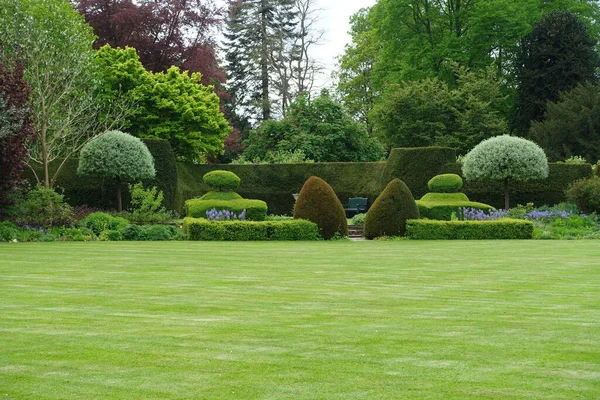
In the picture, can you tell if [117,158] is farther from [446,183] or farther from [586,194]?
[586,194]

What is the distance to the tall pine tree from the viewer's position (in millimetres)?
48094

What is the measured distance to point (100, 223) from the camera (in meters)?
21.7

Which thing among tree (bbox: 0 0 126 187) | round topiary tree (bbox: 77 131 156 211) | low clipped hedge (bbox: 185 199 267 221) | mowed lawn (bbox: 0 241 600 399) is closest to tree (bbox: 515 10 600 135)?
low clipped hedge (bbox: 185 199 267 221)

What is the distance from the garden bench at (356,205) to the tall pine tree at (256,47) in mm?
18373

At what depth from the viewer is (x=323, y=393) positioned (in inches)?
187

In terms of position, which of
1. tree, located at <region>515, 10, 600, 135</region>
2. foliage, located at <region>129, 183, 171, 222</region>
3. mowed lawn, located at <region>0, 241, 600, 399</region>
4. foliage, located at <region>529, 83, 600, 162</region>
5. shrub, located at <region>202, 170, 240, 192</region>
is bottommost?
mowed lawn, located at <region>0, 241, 600, 399</region>

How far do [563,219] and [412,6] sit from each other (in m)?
23.0

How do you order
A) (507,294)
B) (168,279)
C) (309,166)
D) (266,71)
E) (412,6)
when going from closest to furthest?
(507,294)
(168,279)
(309,166)
(412,6)
(266,71)

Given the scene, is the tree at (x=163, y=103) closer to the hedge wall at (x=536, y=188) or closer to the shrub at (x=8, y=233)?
the hedge wall at (x=536, y=188)

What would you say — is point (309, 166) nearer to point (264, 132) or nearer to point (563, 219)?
point (264, 132)

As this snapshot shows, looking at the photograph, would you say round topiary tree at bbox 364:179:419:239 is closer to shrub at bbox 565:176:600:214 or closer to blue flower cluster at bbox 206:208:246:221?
blue flower cluster at bbox 206:208:246:221

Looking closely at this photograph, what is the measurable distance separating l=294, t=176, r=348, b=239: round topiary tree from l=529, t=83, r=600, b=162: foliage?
1698 centimetres

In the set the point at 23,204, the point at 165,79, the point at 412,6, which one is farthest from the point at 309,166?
the point at 412,6

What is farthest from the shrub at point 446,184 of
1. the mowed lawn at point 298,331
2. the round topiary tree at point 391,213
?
the mowed lawn at point 298,331
